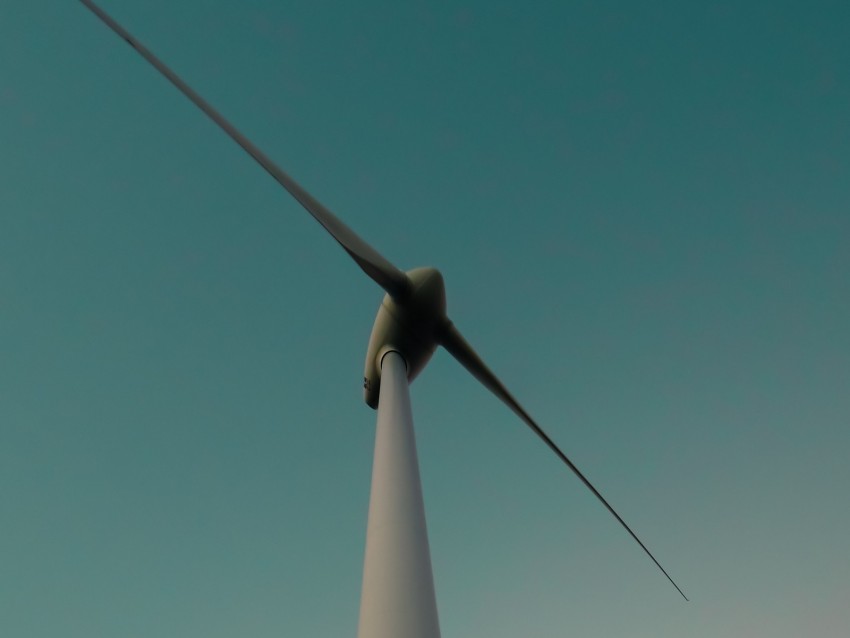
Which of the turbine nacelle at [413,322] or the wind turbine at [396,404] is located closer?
the wind turbine at [396,404]

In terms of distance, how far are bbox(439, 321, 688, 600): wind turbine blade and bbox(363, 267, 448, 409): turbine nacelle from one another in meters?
0.33

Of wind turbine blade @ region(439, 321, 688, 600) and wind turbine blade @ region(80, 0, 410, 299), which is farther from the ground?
wind turbine blade @ region(80, 0, 410, 299)

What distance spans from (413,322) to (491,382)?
3100 millimetres

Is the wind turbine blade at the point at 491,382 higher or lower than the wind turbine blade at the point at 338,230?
lower

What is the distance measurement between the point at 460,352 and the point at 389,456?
21.5 feet

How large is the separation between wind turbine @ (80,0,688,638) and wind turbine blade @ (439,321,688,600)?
0.02 m

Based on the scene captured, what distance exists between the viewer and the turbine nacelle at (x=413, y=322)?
13.0 metres

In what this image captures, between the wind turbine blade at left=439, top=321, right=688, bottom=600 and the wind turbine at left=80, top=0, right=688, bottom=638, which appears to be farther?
the wind turbine blade at left=439, top=321, right=688, bottom=600

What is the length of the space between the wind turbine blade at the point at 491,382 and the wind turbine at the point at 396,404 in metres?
0.02

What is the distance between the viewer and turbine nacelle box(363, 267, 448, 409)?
42.7 ft

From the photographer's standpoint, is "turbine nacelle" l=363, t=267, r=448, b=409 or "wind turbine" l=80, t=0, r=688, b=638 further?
"turbine nacelle" l=363, t=267, r=448, b=409

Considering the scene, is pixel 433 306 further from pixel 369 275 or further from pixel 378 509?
pixel 378 509

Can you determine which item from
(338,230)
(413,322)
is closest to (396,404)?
(413,322)

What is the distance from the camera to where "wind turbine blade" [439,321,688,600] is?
13.7m
